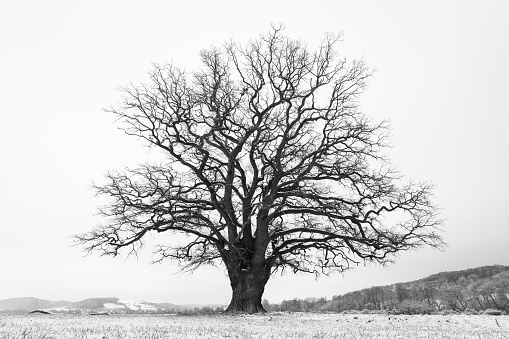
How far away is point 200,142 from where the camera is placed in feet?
66.2

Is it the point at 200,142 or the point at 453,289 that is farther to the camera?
the point at 453,289

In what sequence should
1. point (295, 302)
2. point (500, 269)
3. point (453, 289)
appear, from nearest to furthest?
1. point (295, 302)
2. point (453, 289)
3. point (500, 269)

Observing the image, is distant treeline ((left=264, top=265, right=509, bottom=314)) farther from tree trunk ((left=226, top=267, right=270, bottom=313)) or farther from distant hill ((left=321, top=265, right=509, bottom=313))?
tree trunk ((left=226, top=267, right=270, bottom=313))

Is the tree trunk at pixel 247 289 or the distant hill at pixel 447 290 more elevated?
the distant hill at pixel 447 290

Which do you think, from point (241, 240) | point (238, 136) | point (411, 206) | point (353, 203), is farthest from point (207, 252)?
point (411, 206)

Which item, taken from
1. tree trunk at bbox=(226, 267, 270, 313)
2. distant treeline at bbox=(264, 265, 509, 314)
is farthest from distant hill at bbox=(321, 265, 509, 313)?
tree trunk at bbox=(226, 267, 270, 313)

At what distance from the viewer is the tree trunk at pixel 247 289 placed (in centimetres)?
Result: 1847

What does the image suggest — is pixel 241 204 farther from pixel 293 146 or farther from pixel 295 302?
pixel 295 302

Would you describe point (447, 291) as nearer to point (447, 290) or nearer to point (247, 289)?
point (447, 290)

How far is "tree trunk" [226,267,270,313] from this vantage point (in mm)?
18469

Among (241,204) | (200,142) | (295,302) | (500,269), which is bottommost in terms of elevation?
(295,302)

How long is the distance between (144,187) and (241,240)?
18.3 feet

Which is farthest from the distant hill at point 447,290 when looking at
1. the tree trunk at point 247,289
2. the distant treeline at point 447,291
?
the tree trunk at point 247,289

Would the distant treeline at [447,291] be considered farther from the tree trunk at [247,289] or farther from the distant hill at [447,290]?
the tree trunk at [247,289]
